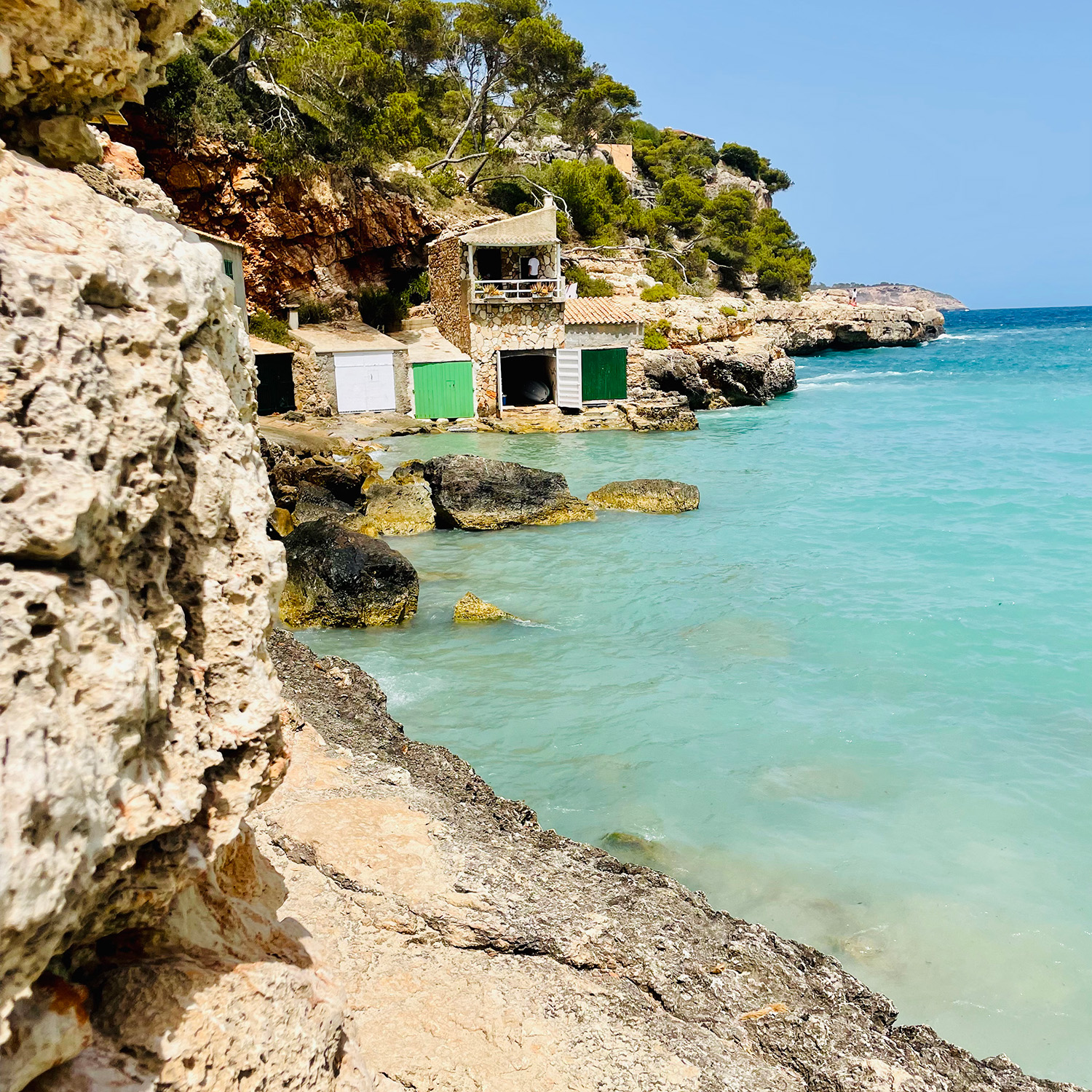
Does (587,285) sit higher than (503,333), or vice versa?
(587,285)

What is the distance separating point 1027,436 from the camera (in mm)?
31891

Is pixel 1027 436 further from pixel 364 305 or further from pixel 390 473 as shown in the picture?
pixel 364 305

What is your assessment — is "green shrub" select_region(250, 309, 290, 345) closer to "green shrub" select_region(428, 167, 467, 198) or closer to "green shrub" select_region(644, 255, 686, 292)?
"green shrub" select_region(428, 167, 467, 198)

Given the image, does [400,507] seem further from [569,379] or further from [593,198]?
[593,198]

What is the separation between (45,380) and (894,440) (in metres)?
A: 32.8

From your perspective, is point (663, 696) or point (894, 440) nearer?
point (663, 696)

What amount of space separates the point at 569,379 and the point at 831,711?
86.6 ft

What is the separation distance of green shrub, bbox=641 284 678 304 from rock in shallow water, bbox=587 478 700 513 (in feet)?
79.3

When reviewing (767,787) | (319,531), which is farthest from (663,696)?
(319,531)

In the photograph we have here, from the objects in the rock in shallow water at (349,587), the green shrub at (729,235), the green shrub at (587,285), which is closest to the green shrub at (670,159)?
the green shrub at (729,235)

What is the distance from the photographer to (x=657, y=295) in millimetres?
43344

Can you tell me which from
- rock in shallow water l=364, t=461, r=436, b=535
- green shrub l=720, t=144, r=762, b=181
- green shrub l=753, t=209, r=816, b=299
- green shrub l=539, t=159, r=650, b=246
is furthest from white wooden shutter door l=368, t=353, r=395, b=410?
green shrub l=720, t=144, r=762, b=181

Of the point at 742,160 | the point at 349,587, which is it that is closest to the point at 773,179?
the point at 742,160

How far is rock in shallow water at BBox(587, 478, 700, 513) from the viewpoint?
20422mm
